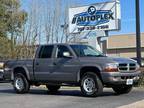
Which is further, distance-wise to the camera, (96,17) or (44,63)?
(96,17)

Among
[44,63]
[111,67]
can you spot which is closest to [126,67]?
[111,67]

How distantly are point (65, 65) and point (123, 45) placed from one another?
6300 cm

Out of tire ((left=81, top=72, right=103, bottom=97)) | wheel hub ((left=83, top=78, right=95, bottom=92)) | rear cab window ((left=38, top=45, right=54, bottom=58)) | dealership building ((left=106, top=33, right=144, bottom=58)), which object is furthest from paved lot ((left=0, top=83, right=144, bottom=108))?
dealership building ((left=106, top=33, right=144, bottom=58))

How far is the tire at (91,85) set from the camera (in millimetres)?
16297

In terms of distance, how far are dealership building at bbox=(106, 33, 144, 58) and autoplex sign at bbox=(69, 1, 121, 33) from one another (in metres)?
47.5

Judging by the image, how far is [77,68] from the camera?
16859 millimetres

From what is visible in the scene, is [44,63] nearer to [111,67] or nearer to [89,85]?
[89,85]

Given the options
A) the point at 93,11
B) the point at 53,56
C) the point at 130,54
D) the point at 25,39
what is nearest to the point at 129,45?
the point at 130,54

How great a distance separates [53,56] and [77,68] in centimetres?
136

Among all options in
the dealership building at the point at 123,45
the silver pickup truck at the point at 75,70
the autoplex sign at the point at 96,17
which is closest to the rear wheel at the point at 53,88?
the silver pickup truck at the point at 75,70

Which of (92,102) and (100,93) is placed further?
(100,93)

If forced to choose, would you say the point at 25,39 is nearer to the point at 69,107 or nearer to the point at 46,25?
the point at 46,25

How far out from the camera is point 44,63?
18.0 metres

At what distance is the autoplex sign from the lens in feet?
91.9
